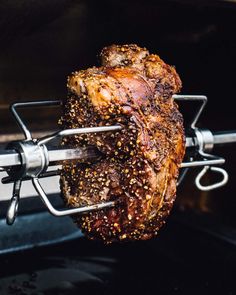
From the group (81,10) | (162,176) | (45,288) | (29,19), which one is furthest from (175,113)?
(45,288)

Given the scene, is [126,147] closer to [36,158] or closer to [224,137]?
[36,158]

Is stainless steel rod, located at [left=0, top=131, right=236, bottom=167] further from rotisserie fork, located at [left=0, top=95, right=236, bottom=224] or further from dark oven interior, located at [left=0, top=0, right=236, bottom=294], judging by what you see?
dark oven interior, located at [left=0, top=0, right=236, bottom=294]

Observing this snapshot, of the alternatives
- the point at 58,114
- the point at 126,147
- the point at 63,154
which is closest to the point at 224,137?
the point at 126,147

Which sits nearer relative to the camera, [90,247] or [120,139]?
[120,139]

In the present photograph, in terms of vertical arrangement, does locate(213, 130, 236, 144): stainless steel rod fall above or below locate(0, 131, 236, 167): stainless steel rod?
below

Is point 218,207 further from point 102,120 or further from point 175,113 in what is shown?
point 102,120

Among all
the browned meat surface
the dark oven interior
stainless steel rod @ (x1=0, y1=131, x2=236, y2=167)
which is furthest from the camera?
the dark oven interior

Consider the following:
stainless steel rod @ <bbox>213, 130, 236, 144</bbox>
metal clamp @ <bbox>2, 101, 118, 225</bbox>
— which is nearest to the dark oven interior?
stainless steel rod @ <bbox>213, 130, 236, 144</bbox>
